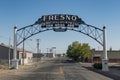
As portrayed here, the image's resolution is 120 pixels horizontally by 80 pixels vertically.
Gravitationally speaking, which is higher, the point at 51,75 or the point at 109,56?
the point at 109,56

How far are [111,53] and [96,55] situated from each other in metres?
6.21

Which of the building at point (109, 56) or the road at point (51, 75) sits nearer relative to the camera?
the road at point (51, 75)

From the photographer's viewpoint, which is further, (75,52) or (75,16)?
(75,52)

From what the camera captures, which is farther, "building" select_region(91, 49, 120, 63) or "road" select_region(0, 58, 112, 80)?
"building" select_region(91, 49, 120, 63)

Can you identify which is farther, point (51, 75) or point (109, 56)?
point (109, 56)

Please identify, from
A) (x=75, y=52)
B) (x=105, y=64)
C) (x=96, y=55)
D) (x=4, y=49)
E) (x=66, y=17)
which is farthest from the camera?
(x=75, y=52)

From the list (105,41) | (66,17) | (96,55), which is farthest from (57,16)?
(96,55)

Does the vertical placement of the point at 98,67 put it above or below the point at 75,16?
below

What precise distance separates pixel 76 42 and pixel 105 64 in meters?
97.5

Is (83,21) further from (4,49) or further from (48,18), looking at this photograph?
(4,49)

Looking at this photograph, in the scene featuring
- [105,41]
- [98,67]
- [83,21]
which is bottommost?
[98,67]

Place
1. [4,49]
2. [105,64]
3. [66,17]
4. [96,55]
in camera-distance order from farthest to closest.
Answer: [96,55]
[4,49]
[66,17]
[105,64]

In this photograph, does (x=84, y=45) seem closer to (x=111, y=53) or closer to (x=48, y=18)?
(x=111, y=53)

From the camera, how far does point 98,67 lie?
5684 centimetres
